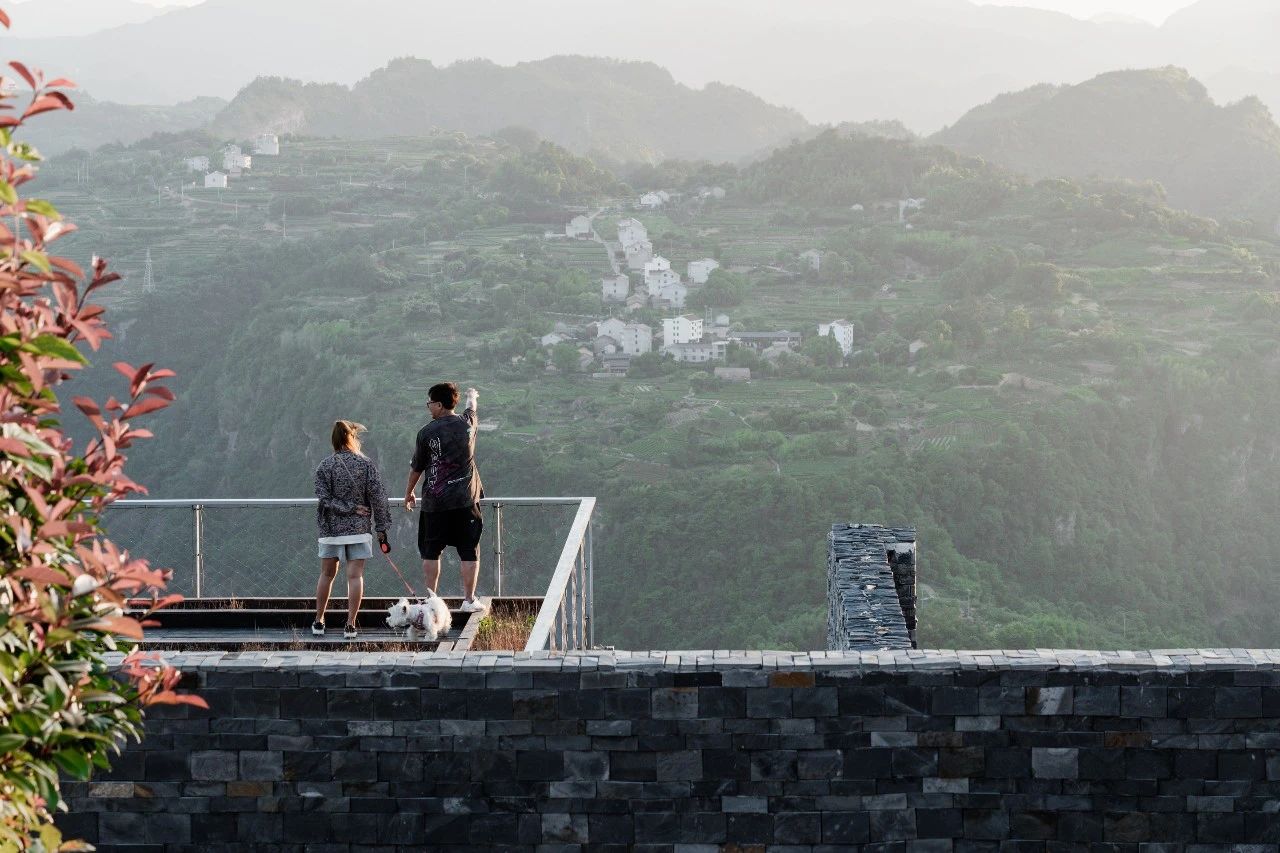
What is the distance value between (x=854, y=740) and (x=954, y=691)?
1.02ft

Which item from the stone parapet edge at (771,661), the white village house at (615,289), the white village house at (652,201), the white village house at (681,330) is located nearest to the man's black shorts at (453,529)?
the stone parapet edge at (771,661)

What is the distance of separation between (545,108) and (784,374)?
7621 centimetres

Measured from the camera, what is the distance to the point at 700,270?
295 ft

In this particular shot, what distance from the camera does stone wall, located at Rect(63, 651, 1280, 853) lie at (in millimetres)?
4266

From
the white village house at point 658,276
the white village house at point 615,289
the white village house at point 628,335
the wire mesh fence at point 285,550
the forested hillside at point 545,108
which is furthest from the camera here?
the forested hillside at point 545,108

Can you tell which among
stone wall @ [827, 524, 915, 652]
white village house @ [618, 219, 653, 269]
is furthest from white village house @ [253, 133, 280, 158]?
stone wall @ [827, 524, 915, 652]

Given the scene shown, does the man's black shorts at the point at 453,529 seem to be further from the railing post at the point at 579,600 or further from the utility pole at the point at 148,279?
the utility pole at the point at 148,279

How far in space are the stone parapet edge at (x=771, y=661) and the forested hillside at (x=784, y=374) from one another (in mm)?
44894

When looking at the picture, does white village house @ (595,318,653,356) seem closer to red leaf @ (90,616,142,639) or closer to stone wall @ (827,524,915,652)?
stone wall @ (827,524,915,652)

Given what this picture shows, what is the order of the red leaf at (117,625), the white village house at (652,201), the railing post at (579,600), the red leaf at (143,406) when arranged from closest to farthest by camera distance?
the red leaf at (117,625), the red leaf at (143,406), the railing post at (579,600), the white village house at (652,201)

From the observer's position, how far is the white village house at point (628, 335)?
262ft

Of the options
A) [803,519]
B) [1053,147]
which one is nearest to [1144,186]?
[1053,147]

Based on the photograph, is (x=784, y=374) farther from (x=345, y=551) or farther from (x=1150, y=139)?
(x=345, y=551)

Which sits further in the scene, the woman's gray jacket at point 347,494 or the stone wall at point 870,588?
the woman's gray jacket at point 347,494
